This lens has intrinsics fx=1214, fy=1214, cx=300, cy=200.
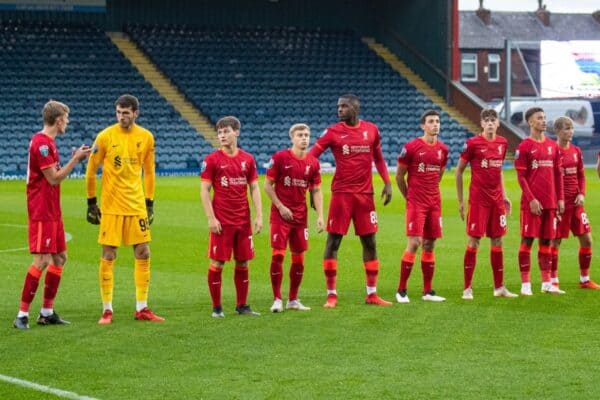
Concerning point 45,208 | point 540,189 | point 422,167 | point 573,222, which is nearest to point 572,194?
point 573,222

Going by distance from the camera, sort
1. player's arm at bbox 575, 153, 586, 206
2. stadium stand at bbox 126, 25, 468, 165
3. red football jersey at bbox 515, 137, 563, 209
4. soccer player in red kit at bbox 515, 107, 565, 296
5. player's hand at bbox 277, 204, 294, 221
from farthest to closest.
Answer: stadium stand at bbox 126, 25, 468, 165
player's arm at bbox 575, 153, 586, 206
red football jersey at bbox 515, 137, 563, 209
soccer player in red kit at bbox 515, 107, 565, 296
player's hand at bbox 277, 204, 294, 221

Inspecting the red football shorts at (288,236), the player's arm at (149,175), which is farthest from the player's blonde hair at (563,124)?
the player's arm at (149,175)

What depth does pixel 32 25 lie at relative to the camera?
163 feet

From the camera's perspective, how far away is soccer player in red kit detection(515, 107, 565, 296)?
1343cm

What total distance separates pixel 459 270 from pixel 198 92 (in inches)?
1340

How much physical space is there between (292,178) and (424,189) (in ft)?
4.99

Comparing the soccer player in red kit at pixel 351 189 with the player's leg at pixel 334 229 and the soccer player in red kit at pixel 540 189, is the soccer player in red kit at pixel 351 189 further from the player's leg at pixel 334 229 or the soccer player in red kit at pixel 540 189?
the soccer player in red kit at pixel 540 189

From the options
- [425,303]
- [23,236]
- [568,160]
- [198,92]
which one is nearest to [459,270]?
[568,160]

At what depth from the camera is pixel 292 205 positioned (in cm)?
1219

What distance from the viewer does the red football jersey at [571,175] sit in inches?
555

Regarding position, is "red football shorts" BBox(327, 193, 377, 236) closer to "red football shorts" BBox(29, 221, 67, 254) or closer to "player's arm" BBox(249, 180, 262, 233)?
"player's arm" BBox(249, 180, 262, 233)

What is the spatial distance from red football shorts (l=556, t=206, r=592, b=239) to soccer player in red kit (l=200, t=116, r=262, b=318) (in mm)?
4167

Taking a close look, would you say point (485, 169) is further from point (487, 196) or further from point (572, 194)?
point (572, 194)

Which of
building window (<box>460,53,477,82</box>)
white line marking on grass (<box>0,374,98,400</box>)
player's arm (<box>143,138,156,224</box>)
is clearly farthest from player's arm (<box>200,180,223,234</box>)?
building window (<box>460,53,477,82</box>)
